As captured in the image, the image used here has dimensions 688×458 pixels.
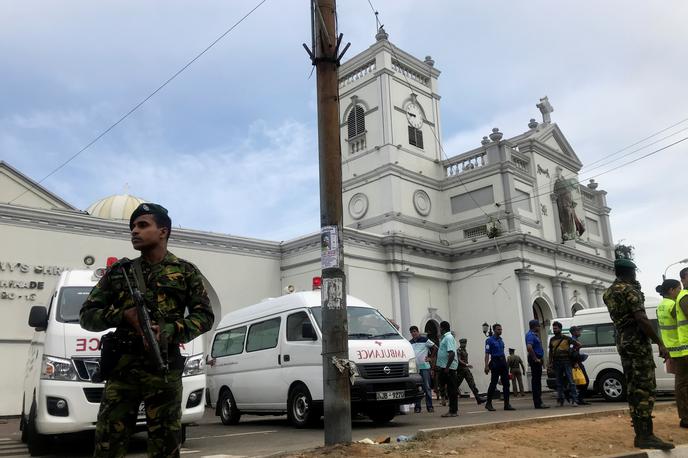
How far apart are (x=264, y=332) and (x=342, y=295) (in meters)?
5.53

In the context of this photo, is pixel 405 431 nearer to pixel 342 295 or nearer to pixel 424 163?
pixel 342 295

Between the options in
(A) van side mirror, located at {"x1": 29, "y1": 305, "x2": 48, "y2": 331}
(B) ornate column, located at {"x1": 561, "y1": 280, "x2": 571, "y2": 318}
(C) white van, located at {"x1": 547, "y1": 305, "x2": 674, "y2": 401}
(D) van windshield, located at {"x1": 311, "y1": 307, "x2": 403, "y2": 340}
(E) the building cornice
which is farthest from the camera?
(B) ornate column, located at {"x1": 561, "y1": 280, "x2": 571, "y2": 318}

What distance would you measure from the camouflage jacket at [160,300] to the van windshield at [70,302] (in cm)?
431

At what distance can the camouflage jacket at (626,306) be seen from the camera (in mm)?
5871

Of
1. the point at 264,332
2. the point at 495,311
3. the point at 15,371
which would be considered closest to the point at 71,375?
the point at 264,332

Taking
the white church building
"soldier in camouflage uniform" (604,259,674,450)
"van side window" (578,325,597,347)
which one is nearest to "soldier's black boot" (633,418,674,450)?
"soldier in camouflage uniform" (604,259,674,450)

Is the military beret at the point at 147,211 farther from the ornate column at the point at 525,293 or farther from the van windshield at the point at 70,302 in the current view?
the ornate column at the point at 525,293

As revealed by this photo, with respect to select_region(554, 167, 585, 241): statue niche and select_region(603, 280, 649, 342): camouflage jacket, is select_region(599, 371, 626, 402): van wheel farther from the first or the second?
select_region(554, 167, 585, 241): statue niche

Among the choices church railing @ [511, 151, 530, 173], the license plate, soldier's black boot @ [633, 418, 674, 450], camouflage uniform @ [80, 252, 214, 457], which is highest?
church railing @ [511, 151, 530, 173]

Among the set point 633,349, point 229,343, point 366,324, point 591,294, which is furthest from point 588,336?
point 591,294

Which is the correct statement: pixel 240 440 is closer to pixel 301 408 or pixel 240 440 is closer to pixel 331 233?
pixel 301 408

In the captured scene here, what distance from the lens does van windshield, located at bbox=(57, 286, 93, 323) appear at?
24.0 ft

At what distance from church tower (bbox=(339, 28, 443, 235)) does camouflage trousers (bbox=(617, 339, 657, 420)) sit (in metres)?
19.9

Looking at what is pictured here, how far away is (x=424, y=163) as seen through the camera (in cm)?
2919
